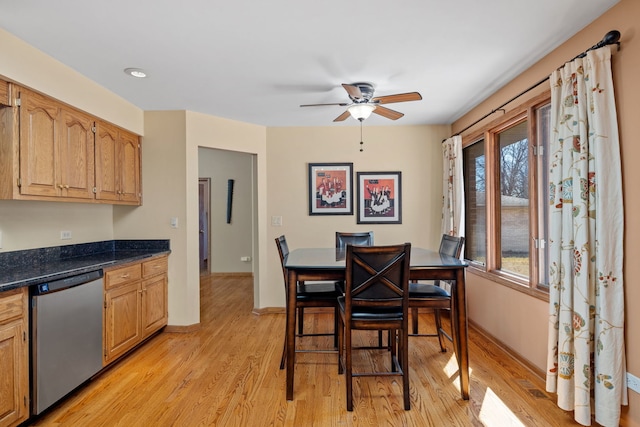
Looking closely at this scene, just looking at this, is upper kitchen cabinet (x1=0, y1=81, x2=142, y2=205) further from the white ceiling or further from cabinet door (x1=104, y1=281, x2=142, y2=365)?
cabinet door (x1=104, y1=281, x2=142, y2=365)

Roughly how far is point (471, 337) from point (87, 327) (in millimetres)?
3283

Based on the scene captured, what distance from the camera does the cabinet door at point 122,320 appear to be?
268cm

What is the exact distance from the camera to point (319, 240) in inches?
173

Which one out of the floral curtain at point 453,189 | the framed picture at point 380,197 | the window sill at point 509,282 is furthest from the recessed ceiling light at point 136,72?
the window sill at point 509,282

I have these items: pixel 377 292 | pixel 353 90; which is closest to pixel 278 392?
pixel 377 292

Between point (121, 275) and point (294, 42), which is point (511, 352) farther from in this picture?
point (121, 275)

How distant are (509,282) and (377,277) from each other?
1.54 m

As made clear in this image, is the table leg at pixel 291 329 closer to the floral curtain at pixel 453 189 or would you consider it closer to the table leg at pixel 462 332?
the table leg at pixel 462 332

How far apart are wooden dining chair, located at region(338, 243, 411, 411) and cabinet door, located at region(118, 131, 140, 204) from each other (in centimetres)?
250

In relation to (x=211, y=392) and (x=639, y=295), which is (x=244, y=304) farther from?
(x=639, y=295)

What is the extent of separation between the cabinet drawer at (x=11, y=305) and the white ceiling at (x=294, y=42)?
1.55 meters

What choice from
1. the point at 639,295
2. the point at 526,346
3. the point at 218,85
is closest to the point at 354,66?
the point at 218,85

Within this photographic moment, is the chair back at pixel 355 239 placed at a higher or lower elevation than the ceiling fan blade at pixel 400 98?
lower

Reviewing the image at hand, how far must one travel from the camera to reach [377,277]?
2119 millimetres
